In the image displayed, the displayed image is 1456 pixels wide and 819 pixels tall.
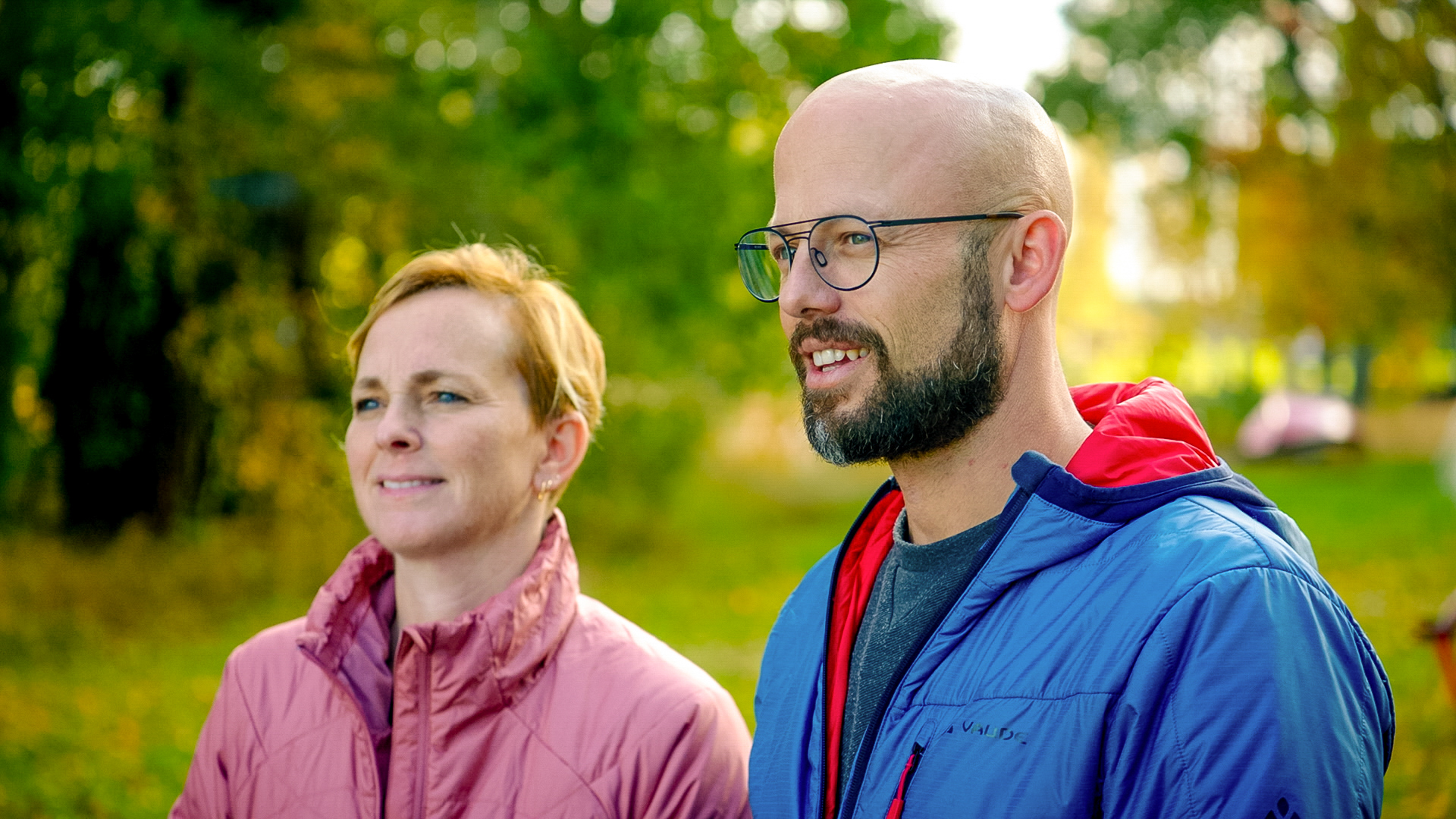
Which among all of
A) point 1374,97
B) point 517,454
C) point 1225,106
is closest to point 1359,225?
point 1225,106

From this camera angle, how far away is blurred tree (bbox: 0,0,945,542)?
9.22 m

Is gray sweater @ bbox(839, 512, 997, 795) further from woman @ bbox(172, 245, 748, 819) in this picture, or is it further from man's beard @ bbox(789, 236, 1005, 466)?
woman @ bbox(172, 245, 748, 819)

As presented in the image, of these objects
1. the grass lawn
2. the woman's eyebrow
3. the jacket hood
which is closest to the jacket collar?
the woman's eyebrow

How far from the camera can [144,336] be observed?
10461 millimetres

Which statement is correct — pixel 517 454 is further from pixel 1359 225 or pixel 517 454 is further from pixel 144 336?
pixel 1359 225

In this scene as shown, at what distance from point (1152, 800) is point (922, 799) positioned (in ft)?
1.10

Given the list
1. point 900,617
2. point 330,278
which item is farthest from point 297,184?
point 900,617

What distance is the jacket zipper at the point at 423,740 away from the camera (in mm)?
2336

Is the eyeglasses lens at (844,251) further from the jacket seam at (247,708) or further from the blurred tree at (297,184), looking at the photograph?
the blurred tree at (297,184)

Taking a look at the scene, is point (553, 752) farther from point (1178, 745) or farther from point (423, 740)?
point (1178, 745)

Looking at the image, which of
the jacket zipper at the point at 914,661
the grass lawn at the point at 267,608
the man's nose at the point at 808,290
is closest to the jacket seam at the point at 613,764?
the jacket zipper at the point at 914,661

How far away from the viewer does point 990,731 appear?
167cm

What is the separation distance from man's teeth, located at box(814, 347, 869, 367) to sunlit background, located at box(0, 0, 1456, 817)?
503cm

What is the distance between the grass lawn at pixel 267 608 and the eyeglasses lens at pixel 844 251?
5063 mm
